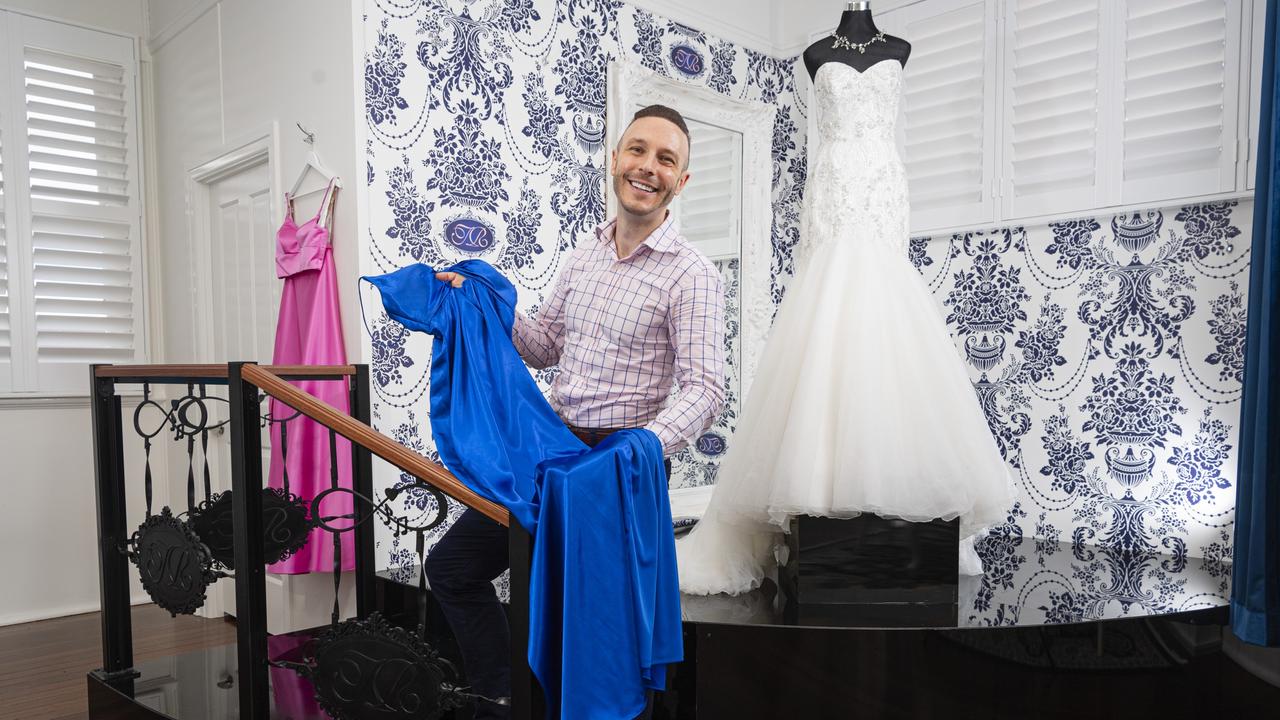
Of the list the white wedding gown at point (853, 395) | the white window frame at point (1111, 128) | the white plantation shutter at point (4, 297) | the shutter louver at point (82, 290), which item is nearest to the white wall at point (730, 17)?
the white window frame at point (1111, 128)

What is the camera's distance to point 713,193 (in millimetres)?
4027

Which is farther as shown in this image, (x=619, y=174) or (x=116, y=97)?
(x=116, y=97)

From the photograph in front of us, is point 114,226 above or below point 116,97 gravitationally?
below

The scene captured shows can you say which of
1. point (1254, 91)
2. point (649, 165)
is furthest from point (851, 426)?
point (1254, 91)

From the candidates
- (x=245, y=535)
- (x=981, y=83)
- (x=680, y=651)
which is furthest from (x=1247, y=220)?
(x=245, y=535)

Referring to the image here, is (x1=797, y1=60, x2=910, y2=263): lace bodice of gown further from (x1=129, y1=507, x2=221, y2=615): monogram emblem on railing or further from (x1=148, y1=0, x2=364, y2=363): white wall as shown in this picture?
(x1=129, y1=507, x2=221, y2=615): monogram emblem on railing

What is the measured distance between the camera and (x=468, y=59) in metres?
3.07

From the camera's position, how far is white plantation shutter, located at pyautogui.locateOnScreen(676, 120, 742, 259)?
3961 mm

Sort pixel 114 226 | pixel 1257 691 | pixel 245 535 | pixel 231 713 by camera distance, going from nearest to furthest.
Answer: pixel 245 535 < pixel 231 713 < pixel 1257 691 < pixel 114 226

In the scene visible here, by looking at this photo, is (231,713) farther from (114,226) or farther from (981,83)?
(981,83)

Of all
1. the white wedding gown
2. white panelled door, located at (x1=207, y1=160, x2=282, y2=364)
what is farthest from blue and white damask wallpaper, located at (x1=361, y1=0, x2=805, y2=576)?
the white wedding gown

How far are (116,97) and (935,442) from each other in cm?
398

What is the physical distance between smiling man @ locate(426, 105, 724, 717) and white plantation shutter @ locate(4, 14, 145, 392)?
282cm

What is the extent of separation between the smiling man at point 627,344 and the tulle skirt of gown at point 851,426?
1.72ft
